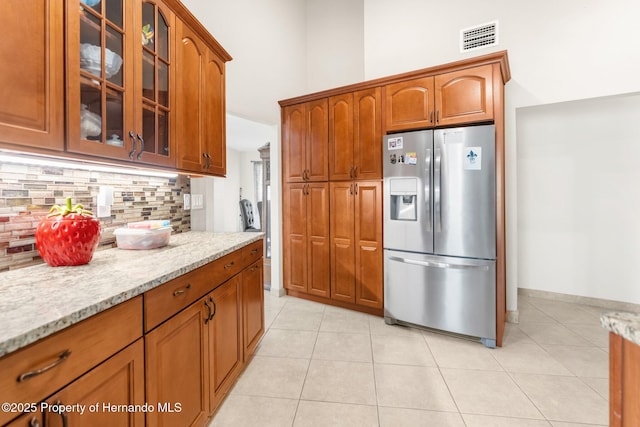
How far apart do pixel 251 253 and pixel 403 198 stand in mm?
1490

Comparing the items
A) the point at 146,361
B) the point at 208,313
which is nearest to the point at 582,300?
the point at 208,313

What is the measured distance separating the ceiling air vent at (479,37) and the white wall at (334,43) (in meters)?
1.38

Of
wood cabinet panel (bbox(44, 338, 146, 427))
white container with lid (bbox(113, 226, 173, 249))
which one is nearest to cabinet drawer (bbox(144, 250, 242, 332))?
A: wood cabinet panel (bbox(44, 338, 146, 427))

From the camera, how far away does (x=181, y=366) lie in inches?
47.7

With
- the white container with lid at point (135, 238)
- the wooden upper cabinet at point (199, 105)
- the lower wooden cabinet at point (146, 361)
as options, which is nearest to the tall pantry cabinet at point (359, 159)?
the wooden upper cabinet at point (199, 105)

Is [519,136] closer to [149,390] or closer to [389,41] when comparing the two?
[389,41]

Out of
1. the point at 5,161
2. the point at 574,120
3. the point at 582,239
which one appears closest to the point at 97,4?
the point at 5,161

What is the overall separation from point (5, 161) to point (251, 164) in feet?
20.8

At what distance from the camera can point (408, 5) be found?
3223mm

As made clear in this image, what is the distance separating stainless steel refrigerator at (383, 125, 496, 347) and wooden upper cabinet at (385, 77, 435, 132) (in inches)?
5.7

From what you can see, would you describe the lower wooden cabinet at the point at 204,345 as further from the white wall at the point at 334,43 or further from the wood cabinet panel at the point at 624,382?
the white wall at the point at 334,43

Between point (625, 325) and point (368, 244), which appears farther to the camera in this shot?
point (368, 244)

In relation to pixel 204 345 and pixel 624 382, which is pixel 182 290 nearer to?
pixel 204 345

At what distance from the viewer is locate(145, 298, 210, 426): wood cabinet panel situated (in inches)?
40.9
